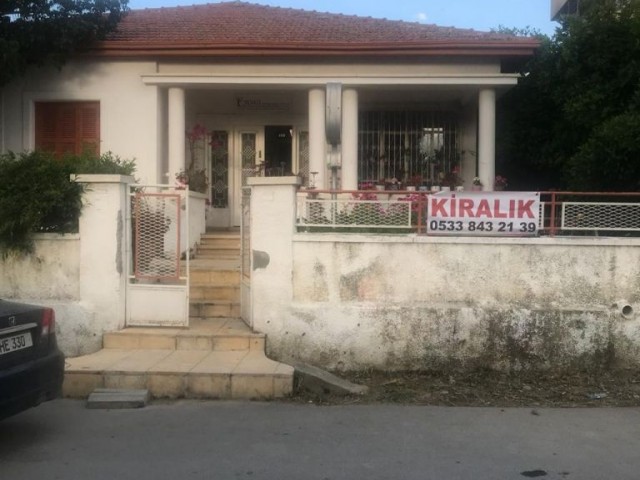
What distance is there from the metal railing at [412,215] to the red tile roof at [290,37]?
4.13 meters

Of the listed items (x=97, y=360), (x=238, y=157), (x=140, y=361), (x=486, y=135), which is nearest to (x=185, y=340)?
(x=140, y=361)

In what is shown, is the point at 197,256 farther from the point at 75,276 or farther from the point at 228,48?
the point at 228,48

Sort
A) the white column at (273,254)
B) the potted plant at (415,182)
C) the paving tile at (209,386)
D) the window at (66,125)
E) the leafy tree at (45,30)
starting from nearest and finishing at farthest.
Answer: the paving tile at (209,386)
the white column at (273,254)
the leafy tree at (45,30)
the window at (66,125)
the potted plant at (415,182)

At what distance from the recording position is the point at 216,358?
7.46 m

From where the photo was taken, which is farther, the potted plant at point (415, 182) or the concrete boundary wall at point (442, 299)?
the potted plant at point (415, 182)

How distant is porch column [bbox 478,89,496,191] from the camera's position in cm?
1151

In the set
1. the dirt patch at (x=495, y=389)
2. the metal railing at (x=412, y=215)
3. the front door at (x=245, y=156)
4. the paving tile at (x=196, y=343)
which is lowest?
the dirt patch at (x=495, y=389)

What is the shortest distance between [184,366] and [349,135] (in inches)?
226

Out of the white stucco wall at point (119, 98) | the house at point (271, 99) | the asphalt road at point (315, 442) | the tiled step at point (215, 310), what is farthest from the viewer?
the white stucco wall at point (119, 98)

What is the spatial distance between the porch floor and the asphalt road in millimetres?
197

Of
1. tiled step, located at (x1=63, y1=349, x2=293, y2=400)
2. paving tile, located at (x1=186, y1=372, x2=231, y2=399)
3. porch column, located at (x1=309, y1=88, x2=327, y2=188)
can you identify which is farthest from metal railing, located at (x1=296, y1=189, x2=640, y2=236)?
porch column, located at (x1=309, y1=88, x2=327, y2=188)

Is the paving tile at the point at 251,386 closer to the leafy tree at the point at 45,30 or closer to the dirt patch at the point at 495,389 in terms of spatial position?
the dirt patch at the point at 495,389

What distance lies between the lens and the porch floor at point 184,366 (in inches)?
271

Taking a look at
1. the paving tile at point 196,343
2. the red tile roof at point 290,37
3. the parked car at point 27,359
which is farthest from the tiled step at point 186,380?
the red tile roof at point 290,37
